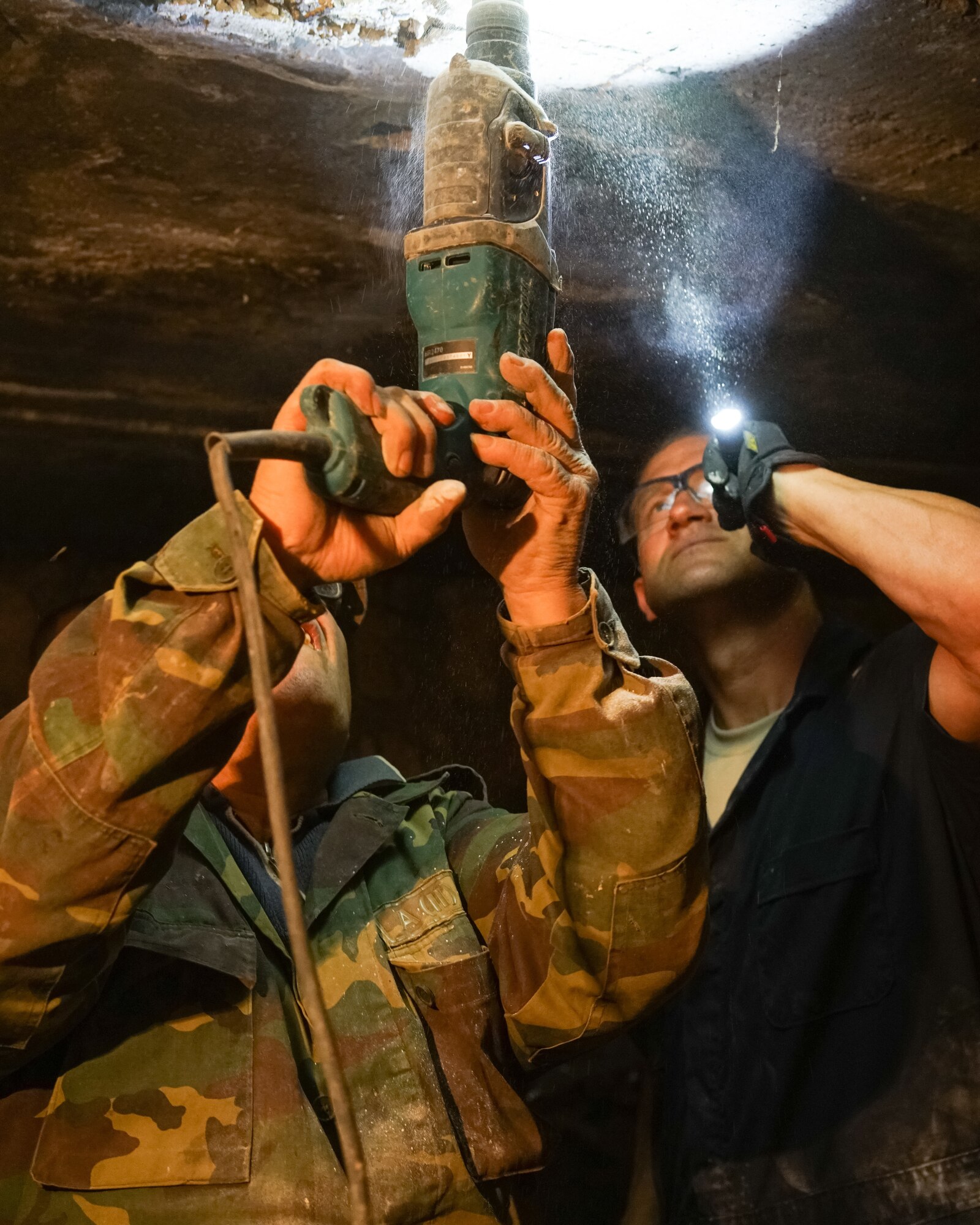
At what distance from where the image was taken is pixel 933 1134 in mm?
1896

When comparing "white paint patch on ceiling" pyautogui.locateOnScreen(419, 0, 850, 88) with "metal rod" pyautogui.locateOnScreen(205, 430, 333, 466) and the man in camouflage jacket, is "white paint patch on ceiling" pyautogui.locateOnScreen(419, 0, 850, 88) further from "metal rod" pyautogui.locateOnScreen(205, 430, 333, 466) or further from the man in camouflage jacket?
"metal rod" pyautogui.locateOnScreen(205, 430, 333, 466)

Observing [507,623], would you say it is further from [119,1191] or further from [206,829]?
[119,1191]

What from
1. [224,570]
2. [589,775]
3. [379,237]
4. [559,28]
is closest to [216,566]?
[224,570]

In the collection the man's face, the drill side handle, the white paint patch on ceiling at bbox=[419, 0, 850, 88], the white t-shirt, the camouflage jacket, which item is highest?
the white paint patch on ceiling at bbox=[419, 0, 850, 88]

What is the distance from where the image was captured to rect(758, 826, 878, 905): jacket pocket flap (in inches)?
81.7

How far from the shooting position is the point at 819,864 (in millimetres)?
2115

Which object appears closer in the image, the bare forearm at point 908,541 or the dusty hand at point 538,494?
the dusty hand at point 538,494

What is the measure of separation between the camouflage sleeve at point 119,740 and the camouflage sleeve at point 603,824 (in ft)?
1.30

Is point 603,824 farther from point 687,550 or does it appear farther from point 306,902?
point 687,550

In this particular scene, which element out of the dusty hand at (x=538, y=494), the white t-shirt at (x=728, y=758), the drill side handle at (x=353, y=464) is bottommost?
the white t-shirt at (x=728, y=758)

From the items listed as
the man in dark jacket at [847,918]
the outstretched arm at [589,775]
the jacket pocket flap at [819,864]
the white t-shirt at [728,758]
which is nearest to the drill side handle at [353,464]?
the outstretched arm at [589,775]

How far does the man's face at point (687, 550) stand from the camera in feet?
8.56

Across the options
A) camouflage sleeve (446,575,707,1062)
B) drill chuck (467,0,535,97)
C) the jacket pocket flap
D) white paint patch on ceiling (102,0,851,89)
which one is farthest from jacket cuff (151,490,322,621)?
the jacket pocket flap

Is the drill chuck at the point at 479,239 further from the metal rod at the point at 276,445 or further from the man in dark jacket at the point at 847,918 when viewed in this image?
the man in dark jacket at the point at 847,918
